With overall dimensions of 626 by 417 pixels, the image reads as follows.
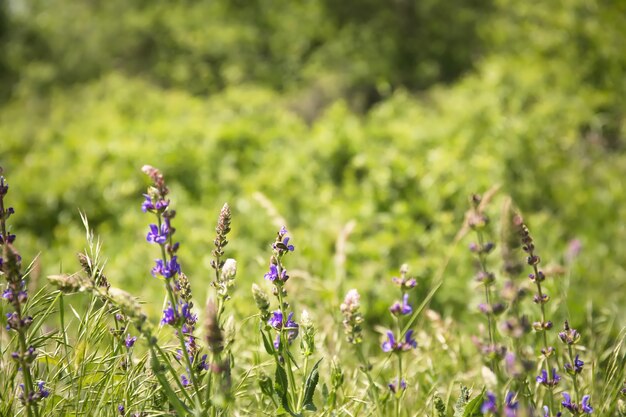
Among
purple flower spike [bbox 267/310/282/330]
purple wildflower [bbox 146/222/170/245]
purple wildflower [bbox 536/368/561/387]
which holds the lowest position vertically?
purple wildflower [bbox 536/368/561/387]

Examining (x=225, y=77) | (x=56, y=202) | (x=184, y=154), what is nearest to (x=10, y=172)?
(x=56, y=202)

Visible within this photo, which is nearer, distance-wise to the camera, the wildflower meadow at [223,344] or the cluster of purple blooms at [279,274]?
the wildflower meadow at [223,344]

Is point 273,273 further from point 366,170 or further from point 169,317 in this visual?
point 366,170

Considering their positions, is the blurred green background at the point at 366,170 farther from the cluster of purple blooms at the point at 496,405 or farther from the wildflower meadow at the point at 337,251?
the cluster of purple blooms at the point at 496,405

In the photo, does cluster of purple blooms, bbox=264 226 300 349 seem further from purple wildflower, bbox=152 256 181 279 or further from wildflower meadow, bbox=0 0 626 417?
purple wildflower, bbox=152 256 181 279

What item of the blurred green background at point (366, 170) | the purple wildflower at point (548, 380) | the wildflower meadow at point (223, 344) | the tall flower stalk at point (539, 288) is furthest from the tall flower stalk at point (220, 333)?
the blurred green background at point (366, 170)

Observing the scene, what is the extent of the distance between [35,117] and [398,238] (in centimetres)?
1038

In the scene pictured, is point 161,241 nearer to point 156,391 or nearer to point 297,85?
point 156,391

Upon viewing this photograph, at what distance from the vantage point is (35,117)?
11.8 m

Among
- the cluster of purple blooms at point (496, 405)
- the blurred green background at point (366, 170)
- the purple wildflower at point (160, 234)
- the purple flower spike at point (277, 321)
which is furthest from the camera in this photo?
the blurred green background at point (366, 170)

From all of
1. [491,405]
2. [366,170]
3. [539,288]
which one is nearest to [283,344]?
[491,405]

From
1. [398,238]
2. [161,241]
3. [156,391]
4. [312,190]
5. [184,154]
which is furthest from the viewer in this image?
[184,154]

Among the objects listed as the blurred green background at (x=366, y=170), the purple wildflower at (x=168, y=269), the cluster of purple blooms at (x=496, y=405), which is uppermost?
the blurred green background at (x=366, y=170)

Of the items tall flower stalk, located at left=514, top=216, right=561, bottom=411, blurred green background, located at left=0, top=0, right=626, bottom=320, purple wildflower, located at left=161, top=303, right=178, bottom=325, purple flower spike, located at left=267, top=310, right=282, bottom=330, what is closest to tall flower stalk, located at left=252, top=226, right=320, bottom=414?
purple flower spike, located at left=267, top=310, right=282, bottom=330
